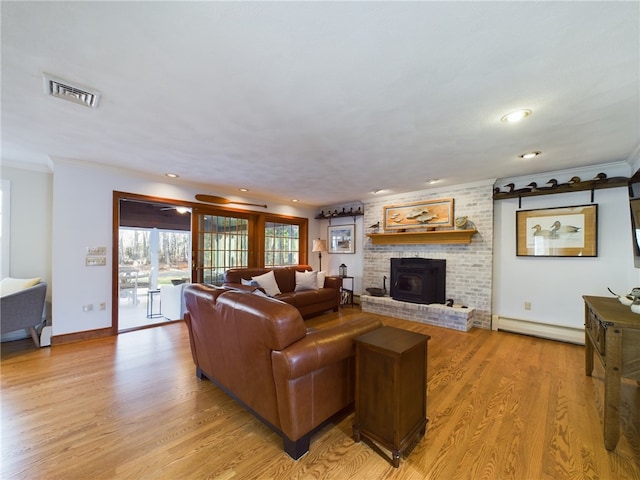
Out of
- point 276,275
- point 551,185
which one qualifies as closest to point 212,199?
point 276,275

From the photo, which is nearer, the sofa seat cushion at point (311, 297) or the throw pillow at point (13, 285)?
the throw pillow at point (13, 285)

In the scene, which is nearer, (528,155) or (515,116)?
(515,116)

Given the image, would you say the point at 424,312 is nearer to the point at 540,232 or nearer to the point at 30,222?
the point at 540,232

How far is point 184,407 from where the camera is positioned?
81.4 inches

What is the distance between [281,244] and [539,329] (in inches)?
197

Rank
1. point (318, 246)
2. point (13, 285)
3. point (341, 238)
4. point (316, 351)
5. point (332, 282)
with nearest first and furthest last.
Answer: point (316, 351)
point (13, 285)
point (332, 282)
point (318, 246)
point (341, 238)

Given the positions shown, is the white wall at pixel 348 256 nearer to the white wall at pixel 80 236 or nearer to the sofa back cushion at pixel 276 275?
the sofa back cushion at pixel 276 275

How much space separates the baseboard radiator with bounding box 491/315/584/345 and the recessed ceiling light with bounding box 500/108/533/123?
311 cm

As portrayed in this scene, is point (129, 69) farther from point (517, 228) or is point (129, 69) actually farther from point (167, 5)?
point (517, 228)

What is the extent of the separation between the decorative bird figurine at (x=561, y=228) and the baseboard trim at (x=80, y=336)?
6.46 m

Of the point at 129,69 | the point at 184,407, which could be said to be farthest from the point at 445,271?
the point at 129,69

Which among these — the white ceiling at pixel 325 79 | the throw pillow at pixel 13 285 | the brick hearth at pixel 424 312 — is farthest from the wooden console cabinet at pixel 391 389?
the throw pillow at pixel 13 285

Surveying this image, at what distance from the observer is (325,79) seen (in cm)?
167

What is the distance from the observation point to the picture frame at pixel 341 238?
20.3 ft
